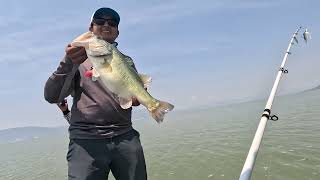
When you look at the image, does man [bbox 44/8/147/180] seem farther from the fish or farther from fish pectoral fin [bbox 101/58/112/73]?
fish pectoral fin [bbox 101/58/112/73]

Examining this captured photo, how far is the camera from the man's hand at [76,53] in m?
4.59

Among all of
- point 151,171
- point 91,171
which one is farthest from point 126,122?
point 151,171

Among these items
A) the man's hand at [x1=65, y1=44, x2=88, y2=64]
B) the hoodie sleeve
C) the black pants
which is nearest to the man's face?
the hoodie sleeve

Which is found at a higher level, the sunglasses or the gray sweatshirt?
the sunglasses

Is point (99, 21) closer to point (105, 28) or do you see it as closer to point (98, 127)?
point (105, 28)

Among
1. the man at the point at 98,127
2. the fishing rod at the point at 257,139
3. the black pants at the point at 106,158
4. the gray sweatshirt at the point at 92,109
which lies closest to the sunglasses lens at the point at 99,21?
the man at the point at 98,127

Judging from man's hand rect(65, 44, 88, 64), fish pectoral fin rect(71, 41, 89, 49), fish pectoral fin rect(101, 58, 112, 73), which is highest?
fish pectoral fin rect(71, 41, 89, 49)

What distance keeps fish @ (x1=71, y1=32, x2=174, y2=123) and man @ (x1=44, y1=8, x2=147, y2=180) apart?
1.07m

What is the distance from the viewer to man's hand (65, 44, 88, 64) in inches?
181

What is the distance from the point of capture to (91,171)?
554 centimetres

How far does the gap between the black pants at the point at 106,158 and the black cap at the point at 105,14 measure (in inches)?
63.7

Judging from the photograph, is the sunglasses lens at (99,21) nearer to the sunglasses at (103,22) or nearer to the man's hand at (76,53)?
the sunglasses at (103,22)

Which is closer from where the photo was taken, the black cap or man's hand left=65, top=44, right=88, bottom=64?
man's hand left=65, top=44, right=88, bottom=64

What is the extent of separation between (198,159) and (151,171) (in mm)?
2020
